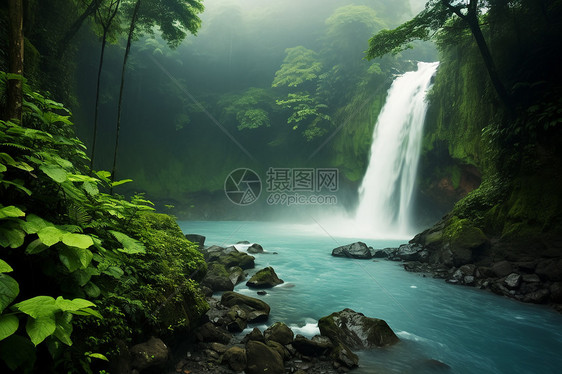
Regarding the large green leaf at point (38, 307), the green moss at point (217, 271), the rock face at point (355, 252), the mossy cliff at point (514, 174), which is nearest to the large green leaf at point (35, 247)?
the large green leaf at point (38, 307)

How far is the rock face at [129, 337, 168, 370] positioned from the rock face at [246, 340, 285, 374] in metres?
1.00

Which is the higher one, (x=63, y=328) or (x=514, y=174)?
(x=514, y=174)

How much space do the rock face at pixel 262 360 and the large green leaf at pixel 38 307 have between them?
2494mm

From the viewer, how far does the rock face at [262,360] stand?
130 inches

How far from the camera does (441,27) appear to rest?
29.1 ft

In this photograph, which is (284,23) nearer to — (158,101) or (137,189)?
(158,101)

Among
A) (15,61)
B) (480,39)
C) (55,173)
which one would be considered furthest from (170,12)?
(55,173)

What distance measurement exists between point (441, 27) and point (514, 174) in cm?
506

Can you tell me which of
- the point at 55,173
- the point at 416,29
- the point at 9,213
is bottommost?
the point at 9,213

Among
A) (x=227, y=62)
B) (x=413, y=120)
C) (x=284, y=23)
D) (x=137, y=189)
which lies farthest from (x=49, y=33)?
(x=284, y=23)

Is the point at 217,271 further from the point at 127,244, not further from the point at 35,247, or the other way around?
the point at 35,247

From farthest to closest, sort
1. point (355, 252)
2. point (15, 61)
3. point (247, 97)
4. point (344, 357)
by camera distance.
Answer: point (247, 97), point (355, 252), point (344, 357), point (15, 61)

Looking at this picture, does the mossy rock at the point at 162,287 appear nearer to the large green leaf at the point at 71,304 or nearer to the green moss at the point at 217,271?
the large green leaf at the point at 71,304

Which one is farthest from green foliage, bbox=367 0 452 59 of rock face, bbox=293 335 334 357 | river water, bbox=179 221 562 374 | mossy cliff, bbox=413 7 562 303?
rock face, bbox=293 335 334 357
